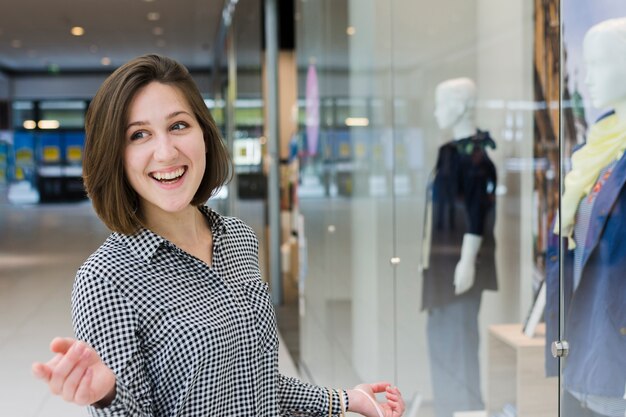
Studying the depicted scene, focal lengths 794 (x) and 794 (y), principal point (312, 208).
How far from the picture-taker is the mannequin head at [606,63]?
4.83 ft

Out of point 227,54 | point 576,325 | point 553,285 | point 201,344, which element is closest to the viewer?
point 201,344

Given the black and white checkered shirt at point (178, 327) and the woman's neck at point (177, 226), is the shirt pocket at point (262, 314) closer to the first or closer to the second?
the black and white checkered shirt at point (178, 327)

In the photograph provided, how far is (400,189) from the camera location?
3.21 meters

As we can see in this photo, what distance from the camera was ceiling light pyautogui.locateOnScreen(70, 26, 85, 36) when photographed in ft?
12.2

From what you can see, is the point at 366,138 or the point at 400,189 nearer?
the point at 400,189

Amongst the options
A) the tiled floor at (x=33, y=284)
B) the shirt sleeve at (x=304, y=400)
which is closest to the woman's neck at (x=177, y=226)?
the shirt sleeve at (x=304, y=400)

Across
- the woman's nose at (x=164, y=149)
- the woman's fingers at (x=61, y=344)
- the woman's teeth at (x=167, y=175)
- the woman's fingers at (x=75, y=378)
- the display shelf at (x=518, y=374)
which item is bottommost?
the display shelf at (x=518, y=374)

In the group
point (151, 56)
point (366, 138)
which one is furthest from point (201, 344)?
point (366, 138)

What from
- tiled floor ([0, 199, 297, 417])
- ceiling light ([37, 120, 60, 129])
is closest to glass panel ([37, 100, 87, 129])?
ceiling light ([37, 120, 60, 129])

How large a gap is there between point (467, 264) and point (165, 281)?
1938mm

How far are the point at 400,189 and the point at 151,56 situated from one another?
6.85 feet

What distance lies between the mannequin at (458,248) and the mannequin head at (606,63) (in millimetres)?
1239

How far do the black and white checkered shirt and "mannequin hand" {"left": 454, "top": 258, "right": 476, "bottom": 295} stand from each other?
171 centimetres

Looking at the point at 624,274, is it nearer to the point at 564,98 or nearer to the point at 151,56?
the point at 564,98
